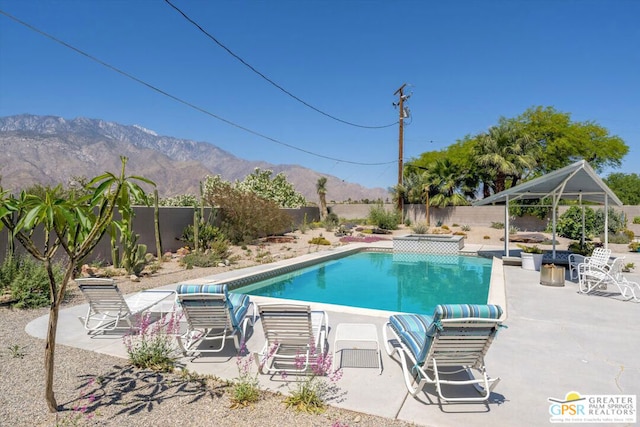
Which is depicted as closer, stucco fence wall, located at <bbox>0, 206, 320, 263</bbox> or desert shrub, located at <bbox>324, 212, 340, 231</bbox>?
stucco fence wall, located at <bbox>0, 206, 320, 263</bbox>

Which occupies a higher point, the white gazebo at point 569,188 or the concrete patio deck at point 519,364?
the white gazebo at point 569,188

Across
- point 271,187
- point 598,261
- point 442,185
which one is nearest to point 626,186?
point 442,185

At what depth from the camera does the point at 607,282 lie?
27.5ft

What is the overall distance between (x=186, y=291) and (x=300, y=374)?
1693 mm

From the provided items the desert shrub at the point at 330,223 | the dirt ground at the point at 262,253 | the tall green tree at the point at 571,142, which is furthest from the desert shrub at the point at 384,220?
the tall green tree at the point at 571,142

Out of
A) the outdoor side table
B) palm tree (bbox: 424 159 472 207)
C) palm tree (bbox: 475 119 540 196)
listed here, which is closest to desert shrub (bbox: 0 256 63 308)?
the outdoor side table

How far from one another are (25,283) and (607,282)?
12.2m

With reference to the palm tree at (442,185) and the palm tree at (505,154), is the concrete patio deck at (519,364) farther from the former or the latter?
the palm tree at (442,185)

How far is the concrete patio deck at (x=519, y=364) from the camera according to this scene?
3.44 metres

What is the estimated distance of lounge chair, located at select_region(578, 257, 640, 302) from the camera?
7672mm

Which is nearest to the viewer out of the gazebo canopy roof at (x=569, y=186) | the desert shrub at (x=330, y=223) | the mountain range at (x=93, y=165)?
the gazebo canopy roof at (x=569, y=186)

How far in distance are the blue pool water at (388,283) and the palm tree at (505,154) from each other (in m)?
14.5

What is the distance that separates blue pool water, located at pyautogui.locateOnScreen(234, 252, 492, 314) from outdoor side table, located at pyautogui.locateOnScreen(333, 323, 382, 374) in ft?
12.1

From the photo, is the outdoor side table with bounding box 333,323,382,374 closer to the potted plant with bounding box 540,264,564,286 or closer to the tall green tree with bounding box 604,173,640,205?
the potted plant with bounding box 540,264,564,286
